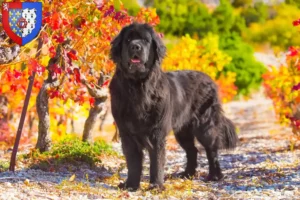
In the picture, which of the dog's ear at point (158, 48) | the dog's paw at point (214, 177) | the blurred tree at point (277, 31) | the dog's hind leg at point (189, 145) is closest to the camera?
the dog's ear at point (158, 48)

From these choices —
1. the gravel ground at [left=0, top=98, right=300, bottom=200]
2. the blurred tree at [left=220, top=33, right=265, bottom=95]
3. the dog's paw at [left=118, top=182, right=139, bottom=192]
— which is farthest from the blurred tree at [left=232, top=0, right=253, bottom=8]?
the dog's paw at [left=118, top=182, right=139, bottom=192]

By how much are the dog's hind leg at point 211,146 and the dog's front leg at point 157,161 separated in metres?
1.23

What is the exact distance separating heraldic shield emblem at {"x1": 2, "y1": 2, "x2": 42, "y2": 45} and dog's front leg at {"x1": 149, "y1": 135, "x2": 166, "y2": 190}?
5.13 ft

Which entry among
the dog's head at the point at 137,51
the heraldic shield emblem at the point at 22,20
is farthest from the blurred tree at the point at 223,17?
the heraldic shield emblem at the point at 22,20

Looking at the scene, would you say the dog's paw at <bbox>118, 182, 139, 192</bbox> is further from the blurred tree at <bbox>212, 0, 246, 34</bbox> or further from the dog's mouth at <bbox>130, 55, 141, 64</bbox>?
the blurred tree at <bbox>212, 0, 246, 34</bbox>

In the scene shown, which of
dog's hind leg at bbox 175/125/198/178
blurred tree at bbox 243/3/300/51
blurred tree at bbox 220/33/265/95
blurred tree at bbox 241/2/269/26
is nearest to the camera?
dog's hind leg at bbox 175/125/198/178

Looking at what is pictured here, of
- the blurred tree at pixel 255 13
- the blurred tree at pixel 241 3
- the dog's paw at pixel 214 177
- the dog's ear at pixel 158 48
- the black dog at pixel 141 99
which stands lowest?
the dog's paw at pixel 214 177

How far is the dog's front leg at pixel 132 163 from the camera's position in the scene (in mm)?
5699

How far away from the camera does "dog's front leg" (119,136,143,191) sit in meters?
5.70

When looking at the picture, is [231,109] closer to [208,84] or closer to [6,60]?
[208,84]

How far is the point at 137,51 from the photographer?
5.31 metres

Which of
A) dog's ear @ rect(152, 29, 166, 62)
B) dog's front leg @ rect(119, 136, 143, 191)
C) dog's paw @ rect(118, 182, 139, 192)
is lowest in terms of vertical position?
dog's paw @ rect(118, 182, 139, 192)

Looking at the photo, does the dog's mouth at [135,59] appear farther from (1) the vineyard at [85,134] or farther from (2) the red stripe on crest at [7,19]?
(2) the red stripe on crest at [7,19]

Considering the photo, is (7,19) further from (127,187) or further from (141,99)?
(127,187)
